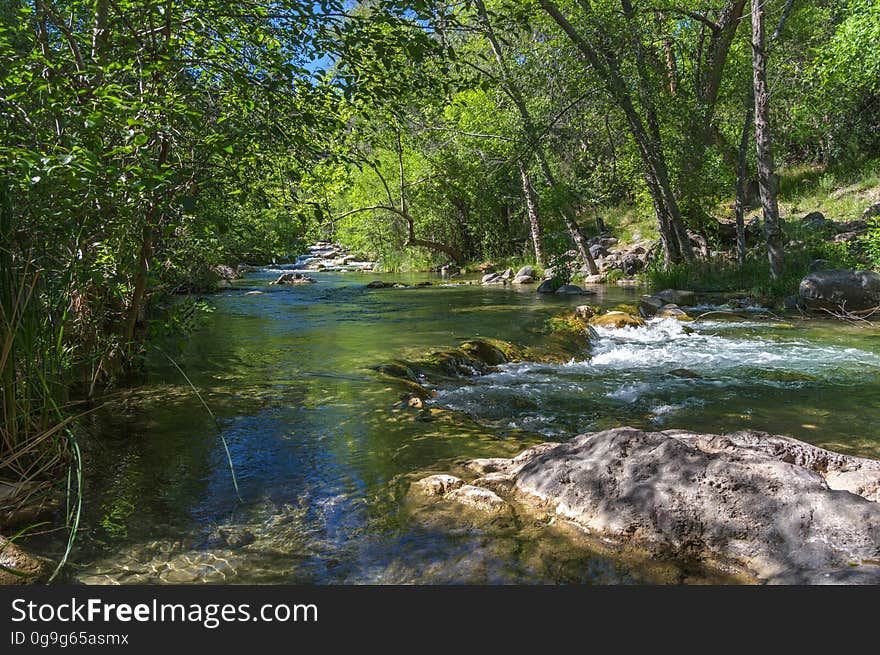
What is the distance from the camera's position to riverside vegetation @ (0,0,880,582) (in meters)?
3.70

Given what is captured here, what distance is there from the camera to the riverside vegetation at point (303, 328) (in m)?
3.70

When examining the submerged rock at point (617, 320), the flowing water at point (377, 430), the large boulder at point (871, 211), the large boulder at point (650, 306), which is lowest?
the flowing water at point (377, 430)

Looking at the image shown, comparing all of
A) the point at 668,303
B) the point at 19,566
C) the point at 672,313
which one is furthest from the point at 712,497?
the point at 668,303

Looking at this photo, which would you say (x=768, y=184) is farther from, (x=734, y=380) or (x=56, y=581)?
(x=56, y=581)

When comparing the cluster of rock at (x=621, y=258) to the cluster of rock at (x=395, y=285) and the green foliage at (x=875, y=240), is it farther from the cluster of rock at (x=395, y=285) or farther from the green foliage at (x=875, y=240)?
the green foliage at (x=875, y=240)

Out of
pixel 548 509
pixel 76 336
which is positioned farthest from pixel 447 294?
pixel 548 509

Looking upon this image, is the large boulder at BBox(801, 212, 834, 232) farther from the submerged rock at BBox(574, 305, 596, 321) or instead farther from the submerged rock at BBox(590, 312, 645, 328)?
the submerged rock at BBox(590, 312, 645, 328)

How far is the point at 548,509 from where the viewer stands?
12.9ft

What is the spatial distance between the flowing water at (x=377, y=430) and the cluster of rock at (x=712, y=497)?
9.4 inches

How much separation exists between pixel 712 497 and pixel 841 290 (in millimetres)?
12416

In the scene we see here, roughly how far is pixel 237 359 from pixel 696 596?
8.41 m

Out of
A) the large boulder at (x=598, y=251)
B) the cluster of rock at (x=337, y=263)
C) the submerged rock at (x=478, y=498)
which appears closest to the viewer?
the submerged rock at (x=478, y=498)

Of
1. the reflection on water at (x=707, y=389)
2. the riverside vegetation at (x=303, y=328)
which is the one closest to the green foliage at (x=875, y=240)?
the riverside vegetation at (x=303, y=328)

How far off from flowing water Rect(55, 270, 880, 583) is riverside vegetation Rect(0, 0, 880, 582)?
0.03m
